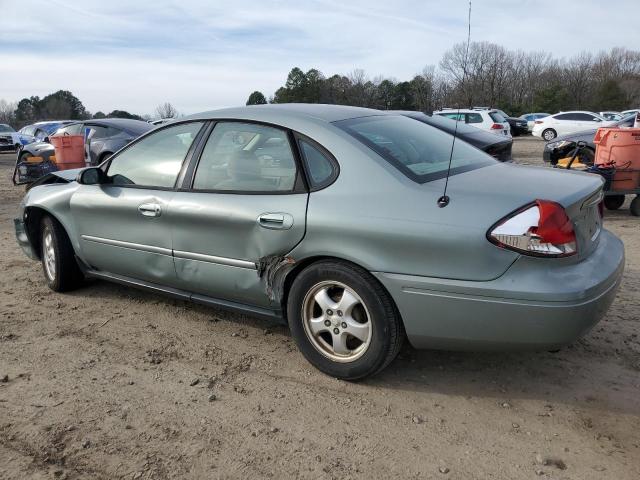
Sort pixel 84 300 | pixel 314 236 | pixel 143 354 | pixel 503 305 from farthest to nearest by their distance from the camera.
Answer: pixel 84 300 < pixel 143 354 < pixel 314 236 < pixel 503 305

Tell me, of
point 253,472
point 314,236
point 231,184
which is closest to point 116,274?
point 231,184

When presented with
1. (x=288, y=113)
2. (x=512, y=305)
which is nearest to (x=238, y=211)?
(x=288, y=113)

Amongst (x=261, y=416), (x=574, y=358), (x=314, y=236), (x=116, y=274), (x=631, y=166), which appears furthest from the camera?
(x=631, y=166)

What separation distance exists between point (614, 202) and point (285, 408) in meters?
7.29

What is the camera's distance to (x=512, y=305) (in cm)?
258

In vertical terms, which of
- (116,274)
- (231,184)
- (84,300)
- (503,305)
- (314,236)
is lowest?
(84,300)

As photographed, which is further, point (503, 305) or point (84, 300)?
point (84, 300)

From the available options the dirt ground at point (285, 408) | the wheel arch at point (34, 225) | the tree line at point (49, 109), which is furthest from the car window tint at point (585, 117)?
the tree line at point (49, 109)

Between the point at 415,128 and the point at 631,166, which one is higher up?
the point at 415,128

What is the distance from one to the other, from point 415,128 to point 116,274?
100 inches

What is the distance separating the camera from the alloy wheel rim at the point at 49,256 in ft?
15.6

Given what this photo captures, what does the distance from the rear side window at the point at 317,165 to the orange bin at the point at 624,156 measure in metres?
5.83

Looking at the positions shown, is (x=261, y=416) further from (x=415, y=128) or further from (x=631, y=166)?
(x=631, y=166)

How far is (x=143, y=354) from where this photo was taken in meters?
3.60
